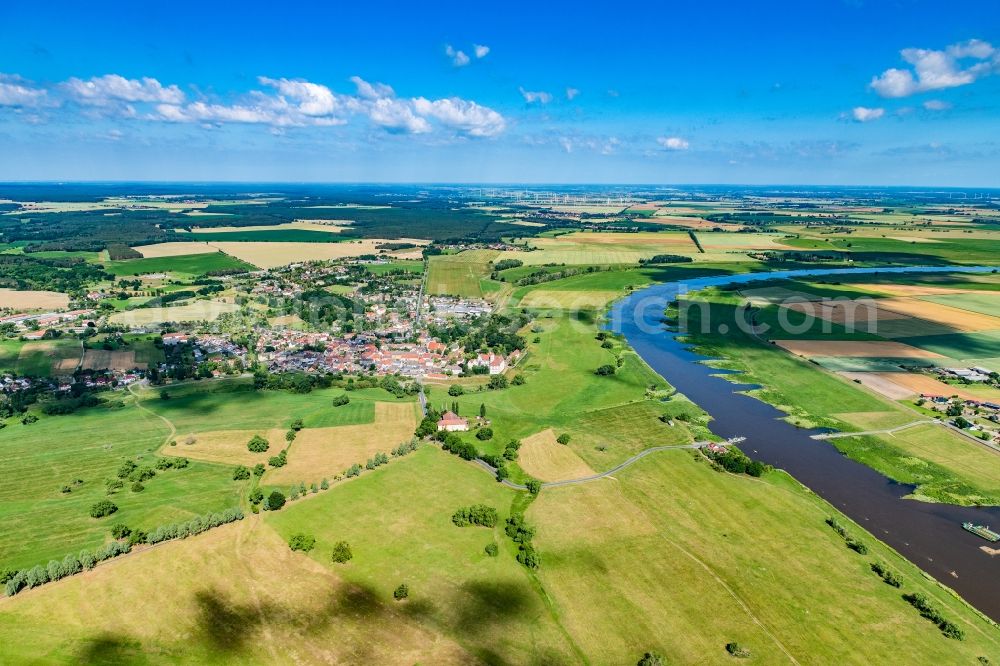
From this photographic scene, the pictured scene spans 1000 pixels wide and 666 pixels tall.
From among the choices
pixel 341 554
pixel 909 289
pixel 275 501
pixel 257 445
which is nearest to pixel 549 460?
pixel 341 554

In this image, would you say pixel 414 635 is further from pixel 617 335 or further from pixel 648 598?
pixel 617 335

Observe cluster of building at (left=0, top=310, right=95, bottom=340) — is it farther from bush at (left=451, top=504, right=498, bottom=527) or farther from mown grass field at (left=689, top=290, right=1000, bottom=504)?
mown grass field at (left=689, top=290, right=1000, bottom=504)

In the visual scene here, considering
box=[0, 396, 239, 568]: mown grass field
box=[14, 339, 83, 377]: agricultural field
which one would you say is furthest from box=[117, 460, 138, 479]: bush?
box=[14, 339, 83, 377]: agricultural field

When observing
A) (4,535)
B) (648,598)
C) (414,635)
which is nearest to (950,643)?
(648,598)

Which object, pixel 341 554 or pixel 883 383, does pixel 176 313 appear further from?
pixel 883 383

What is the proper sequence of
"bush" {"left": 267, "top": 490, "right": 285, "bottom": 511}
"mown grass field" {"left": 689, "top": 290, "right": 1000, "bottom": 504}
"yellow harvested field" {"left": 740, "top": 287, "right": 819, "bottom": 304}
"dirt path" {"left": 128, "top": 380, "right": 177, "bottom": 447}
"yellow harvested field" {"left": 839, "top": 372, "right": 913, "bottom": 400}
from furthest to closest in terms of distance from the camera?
1. "yellow harvested field" {"left": 740, "top": 287, "right": 819, "bottom": 304}
2. "yellow harvested field" {"left": 839, "top": 372, "right": 913, "bottom": 400}
3. "dirt path" {"left": 128, "top": 380, "right": 177, "bottom": 447}
4. "mown grass field" {"left": 689, "top": 290, "right": 1000, "bottom": 504}
5. "bush" {"left": 267, "top": 490, "right": 285, "bottom": 511}

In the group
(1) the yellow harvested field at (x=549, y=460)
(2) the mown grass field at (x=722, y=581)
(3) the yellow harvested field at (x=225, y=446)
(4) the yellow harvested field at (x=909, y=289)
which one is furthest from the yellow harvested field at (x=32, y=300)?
(4) the yellow harvested field at (x=909, y=289)
